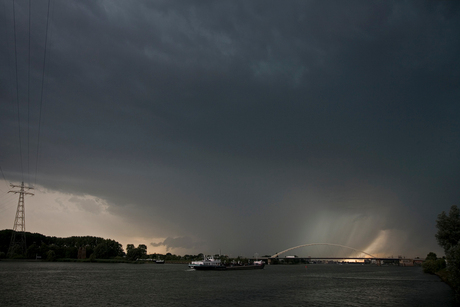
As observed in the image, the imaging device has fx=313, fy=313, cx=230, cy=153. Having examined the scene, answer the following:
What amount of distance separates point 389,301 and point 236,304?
2525 centimetres

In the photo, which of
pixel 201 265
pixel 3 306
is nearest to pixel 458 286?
pixel 3 306

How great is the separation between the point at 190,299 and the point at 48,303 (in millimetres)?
20183

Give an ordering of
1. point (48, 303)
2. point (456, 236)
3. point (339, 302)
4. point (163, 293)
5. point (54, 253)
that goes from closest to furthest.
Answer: point (48, 303) → point (339, 302) → point (163, 293) → point (456, 236) → point (54, 253)

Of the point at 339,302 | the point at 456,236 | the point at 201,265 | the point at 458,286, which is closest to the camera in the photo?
the point at 458,286

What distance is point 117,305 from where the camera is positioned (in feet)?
144

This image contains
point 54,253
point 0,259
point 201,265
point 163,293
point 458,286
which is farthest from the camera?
point 54,253

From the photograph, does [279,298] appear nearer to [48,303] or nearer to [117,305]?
[117,305]

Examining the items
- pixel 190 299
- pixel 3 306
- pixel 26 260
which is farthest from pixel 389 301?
pixel 26 260

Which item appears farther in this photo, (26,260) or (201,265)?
(26,260)

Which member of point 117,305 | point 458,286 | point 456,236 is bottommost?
point 117,305

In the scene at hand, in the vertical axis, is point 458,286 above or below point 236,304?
above

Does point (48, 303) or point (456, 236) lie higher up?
point (456, 236)

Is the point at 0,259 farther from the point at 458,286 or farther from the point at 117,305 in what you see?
the point at 458,286

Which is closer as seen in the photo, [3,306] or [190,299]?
[3,306]
